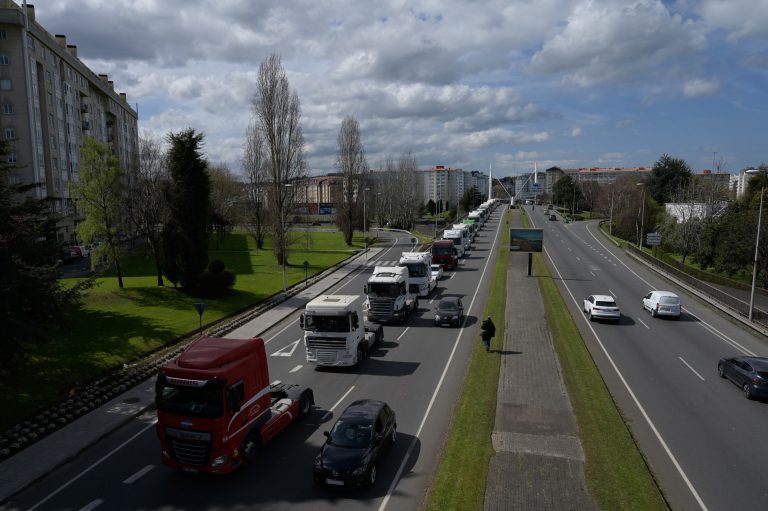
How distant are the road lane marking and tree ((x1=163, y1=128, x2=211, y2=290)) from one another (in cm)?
1302

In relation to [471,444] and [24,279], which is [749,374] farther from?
[24,279]

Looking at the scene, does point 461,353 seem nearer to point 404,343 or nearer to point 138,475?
point 404,343

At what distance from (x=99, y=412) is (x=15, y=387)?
3800 millimetres

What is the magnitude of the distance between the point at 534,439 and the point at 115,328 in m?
21.3

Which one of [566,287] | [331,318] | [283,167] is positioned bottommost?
[566,287]

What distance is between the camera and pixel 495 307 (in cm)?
3391

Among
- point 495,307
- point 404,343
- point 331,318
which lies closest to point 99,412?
point 331,318

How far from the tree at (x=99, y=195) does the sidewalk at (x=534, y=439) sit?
2675cm

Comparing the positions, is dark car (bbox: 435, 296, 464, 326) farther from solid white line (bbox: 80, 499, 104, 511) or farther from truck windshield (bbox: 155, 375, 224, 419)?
solid white line (bbox: 80, 499, 104, 511)

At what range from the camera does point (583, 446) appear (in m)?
13.9

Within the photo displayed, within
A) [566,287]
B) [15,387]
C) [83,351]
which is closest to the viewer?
[15,387]

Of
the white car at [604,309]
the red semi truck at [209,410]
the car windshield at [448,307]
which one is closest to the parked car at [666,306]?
the white car at [604,309]

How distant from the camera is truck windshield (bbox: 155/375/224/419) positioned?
39.5 feet

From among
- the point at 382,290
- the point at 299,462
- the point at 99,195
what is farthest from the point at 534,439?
the point at 99,195
